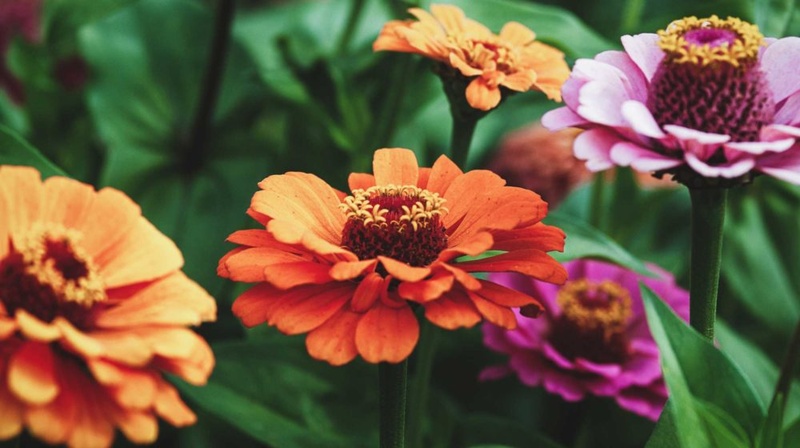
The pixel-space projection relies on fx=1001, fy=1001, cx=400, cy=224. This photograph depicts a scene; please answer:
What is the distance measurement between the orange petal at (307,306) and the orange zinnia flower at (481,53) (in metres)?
0.12

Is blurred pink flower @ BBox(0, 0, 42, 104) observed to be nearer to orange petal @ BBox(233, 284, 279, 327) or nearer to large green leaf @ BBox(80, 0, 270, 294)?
large green leaf @ BBox(80, 0, 270, 294)

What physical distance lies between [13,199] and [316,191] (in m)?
0.12

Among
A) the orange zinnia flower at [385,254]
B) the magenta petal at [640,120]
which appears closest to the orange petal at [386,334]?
the orange zinnia flower at [385,254]

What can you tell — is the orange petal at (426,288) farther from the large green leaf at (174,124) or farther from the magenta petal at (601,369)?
the large green leaf at (174,124)

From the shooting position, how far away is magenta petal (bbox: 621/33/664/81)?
1.36 ft

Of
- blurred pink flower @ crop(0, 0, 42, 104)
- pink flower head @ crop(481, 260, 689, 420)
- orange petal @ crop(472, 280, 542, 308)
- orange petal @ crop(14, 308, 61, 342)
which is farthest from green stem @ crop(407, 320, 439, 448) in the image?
blurred pink flower @ crop(0, 0, 42, 104)

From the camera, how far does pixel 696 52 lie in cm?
39

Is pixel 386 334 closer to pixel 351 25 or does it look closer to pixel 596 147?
pixel 596 147

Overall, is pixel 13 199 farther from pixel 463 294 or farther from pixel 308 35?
pixel 308 35

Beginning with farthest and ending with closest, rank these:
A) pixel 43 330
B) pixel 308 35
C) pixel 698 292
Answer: pixel 308 35, pixel 698 292, pixel 43 330

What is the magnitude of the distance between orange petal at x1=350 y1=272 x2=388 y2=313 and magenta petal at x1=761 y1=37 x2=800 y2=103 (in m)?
0.18

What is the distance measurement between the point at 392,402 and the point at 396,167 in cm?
11

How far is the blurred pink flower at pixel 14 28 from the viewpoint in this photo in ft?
3.31

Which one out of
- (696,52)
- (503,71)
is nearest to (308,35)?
(503,71)
